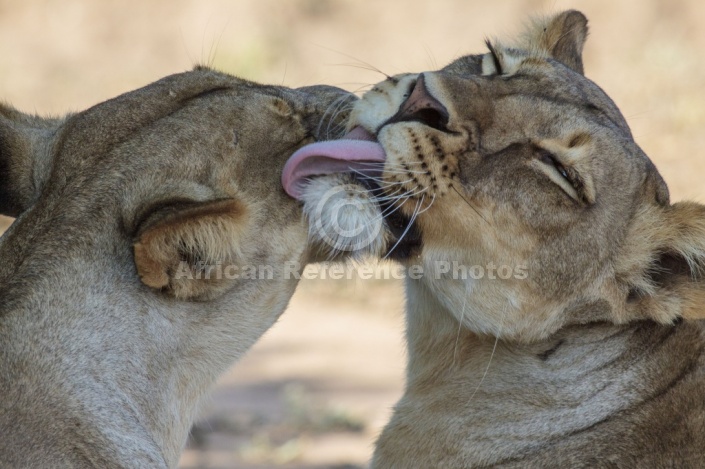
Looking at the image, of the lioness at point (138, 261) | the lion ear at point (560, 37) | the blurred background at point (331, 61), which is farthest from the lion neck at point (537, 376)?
the blurred background at point (331, 61)

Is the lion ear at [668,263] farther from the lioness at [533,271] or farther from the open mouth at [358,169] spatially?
the open mouth at [358,169]

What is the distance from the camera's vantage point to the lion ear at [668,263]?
10.9 feet

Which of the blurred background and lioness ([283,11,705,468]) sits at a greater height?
the blurred background

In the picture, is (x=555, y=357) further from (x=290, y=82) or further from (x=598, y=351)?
(x=290, y=82)

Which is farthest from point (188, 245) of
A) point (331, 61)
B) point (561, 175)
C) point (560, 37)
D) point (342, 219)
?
point (331, 61)

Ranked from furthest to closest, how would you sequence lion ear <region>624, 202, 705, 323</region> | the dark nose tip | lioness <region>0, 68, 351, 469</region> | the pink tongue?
lion ear <region>624, 202, 705, 323</region>
the dark nose tip
the pink tongue
lioness <region>0, 68, 351, 469</region>

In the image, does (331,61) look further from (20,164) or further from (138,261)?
(138,261)

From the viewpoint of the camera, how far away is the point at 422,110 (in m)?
3.22

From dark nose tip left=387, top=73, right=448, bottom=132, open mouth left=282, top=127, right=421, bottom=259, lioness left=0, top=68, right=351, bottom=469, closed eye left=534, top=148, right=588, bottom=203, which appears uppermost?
dark nose tip left=387, top=73, right=448, bottom=132

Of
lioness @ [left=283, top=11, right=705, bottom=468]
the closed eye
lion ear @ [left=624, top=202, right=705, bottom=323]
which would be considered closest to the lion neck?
lioness @ [left=283, top=11, right=705, bottom=468]

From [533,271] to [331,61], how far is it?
8.55 metres

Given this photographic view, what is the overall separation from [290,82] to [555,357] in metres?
7.72

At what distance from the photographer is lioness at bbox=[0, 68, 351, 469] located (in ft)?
8.58

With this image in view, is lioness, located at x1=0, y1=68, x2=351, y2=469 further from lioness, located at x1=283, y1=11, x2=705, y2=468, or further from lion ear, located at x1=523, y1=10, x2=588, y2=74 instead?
lion ear, located at x1=523, y1=10, x2=588, y2=74
